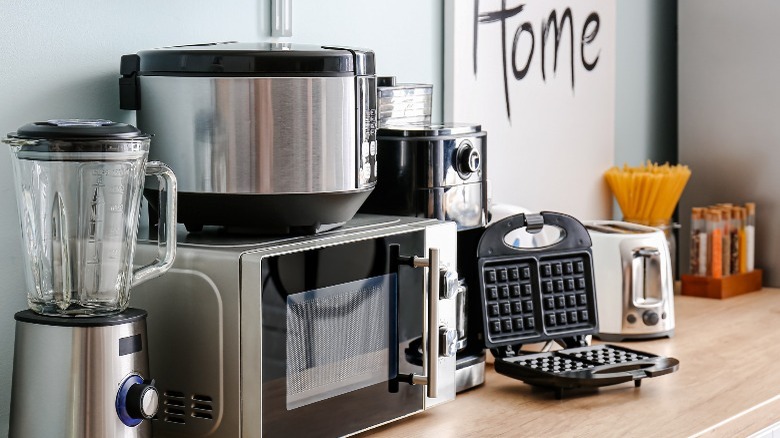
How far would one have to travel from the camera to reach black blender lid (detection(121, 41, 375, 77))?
1355 millimetres

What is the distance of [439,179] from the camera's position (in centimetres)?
169

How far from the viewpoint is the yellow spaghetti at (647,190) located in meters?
2.60

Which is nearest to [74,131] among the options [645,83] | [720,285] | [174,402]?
[174,402]

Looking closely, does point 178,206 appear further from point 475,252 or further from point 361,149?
point 475,252

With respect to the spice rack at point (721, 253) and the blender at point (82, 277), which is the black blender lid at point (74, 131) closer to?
the blender at point (82, 277)

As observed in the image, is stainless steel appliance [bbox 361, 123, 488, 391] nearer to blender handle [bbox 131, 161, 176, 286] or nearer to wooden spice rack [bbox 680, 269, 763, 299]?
blender handle [bbox 131, 161, 176, 286]

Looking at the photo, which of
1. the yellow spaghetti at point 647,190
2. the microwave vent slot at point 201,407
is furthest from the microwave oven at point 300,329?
the yellow spaghetti at point 647,190

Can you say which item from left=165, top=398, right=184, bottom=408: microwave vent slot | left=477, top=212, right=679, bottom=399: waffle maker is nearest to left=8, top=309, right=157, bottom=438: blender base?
left=165, top=398, right=184, bottom=408: microwave vent slot

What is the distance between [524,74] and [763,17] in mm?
744

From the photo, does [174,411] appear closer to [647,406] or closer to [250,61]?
[250,61]

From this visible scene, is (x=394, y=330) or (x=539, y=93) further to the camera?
(x=539, y=93)

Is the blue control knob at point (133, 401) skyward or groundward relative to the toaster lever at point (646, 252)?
groundward

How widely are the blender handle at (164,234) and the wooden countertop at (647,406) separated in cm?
41

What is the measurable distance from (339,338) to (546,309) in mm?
560
